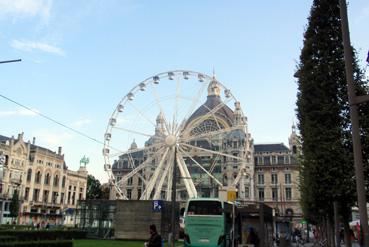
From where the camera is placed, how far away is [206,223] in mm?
26453

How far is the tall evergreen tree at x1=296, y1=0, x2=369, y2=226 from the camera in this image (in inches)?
865

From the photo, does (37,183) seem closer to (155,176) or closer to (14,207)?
(14,207)

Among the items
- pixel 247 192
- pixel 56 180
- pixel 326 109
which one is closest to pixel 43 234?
pixel 326 109

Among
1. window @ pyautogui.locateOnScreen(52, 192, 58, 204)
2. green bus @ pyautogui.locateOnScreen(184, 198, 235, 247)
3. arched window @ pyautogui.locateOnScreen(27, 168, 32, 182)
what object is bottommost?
green bus @ pyautogui.locateOnScreen(184, 198, 235, 247)

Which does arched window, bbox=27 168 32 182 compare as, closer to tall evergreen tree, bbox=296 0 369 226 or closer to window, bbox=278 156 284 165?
window, bbox=278 156 284 165

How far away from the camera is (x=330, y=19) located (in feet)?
81.2

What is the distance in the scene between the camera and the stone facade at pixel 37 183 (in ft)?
312

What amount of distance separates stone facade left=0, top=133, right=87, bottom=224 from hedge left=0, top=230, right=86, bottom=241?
49415mm

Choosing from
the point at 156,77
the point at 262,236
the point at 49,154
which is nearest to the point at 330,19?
the point at 262,236

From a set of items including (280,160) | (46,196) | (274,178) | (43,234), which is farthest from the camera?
(280,160)

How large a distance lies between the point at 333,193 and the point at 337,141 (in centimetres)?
281

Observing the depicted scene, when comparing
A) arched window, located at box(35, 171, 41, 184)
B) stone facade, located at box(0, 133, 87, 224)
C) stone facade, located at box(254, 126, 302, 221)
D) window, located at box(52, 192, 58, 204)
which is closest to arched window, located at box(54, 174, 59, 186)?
stone facade, located at box(0, 133, 87, 224)

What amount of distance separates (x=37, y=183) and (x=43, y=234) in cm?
7552

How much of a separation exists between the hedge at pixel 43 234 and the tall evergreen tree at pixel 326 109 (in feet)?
65.6
